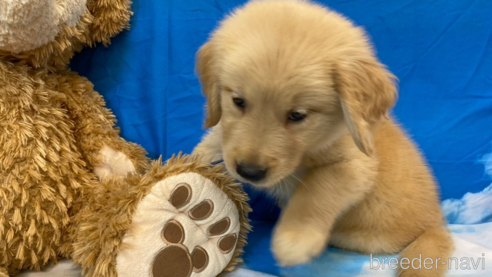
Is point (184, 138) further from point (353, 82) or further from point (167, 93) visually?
point (353, 82)

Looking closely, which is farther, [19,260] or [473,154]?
[473,154]

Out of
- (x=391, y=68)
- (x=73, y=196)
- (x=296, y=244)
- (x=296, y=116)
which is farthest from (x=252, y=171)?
(x=391, y=68)

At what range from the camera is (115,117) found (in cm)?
215

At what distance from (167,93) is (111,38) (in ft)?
1.37

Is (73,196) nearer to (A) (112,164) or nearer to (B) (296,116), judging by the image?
(A) (112,164)

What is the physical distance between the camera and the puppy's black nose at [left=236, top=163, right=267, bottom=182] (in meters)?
1.22

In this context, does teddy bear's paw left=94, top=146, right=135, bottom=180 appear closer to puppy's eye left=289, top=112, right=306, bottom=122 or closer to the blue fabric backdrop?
the blue fabric backdrop

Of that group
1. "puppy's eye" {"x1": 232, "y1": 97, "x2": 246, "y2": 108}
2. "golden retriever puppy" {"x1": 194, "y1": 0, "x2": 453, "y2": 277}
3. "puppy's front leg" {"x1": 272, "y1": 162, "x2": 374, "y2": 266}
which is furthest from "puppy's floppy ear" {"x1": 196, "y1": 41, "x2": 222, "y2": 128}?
"puppy's front leg" {"x1": 272, "y1": 162, "x2": 374, "y2": 266}

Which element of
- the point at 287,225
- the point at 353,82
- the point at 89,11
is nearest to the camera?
the point at 353,82

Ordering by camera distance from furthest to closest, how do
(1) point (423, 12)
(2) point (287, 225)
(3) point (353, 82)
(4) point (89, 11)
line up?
1. (1) point (423, 12)
2. (4) point (89, 11)
3. (2) point (287, 225)
4. (3) point (353, 82)

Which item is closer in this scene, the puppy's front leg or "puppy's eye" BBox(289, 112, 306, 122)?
"puppy's eye" BBox(289, 112, 306, 122)

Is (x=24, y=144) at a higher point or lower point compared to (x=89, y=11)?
lower

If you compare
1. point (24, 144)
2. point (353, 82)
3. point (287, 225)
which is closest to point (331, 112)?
point (353, 82)

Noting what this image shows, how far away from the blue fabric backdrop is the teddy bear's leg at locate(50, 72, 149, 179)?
0.25 metres
